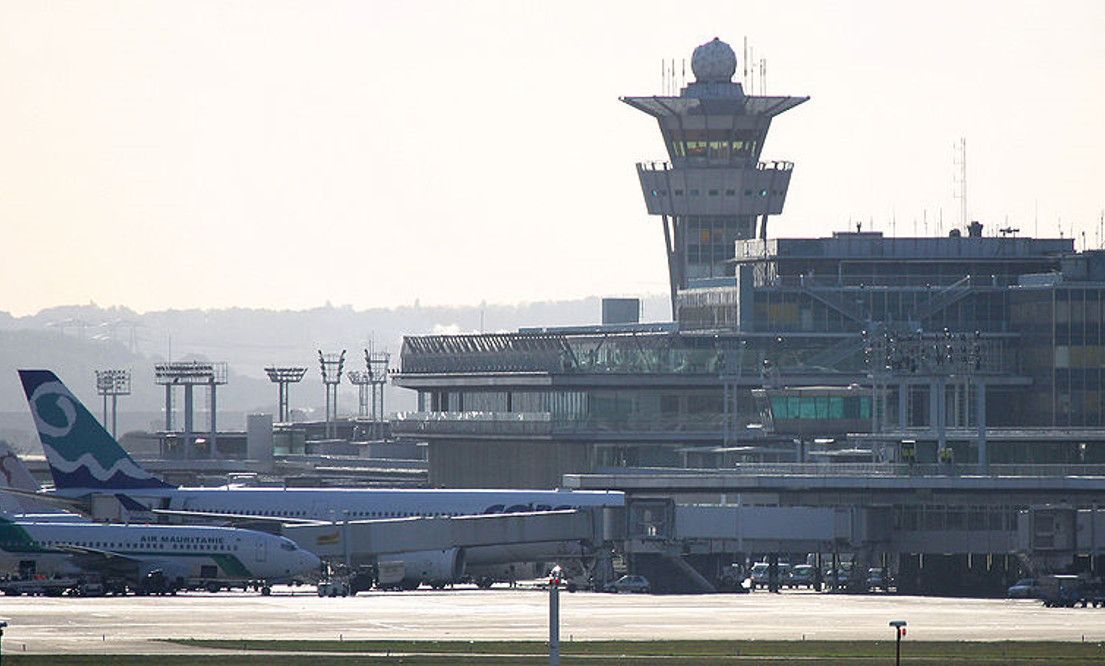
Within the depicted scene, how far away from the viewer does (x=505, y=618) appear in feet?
386

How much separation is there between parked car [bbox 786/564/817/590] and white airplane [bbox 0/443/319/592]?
33.5 m

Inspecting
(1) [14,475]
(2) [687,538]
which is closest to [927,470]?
(2) [687,538]

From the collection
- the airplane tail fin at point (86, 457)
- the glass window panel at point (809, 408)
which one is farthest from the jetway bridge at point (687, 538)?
the glass window panel at point (809, 408)

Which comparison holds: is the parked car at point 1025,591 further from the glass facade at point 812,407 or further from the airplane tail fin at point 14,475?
the airplane tail fin at point 14,475

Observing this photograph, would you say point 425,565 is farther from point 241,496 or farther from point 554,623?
point 554,623

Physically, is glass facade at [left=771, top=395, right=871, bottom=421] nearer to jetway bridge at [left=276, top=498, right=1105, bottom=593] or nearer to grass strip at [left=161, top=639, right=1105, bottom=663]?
jetway bridge at [left=276, top=498, right=1105, bottom=593]

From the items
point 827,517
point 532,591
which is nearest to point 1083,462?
point 827,517

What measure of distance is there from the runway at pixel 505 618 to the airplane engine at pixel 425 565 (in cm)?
478

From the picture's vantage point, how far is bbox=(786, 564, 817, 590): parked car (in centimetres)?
16123

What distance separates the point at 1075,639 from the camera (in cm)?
10512

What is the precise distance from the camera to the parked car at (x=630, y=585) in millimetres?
147500

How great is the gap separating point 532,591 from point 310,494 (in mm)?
17596

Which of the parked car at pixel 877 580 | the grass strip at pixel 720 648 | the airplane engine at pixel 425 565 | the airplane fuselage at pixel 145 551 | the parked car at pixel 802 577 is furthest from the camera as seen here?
the parked car at pixel 802 577

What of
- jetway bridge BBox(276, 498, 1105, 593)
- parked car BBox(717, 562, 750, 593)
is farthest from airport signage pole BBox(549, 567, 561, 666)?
parked car BBox(717, 562, 750, 593)
